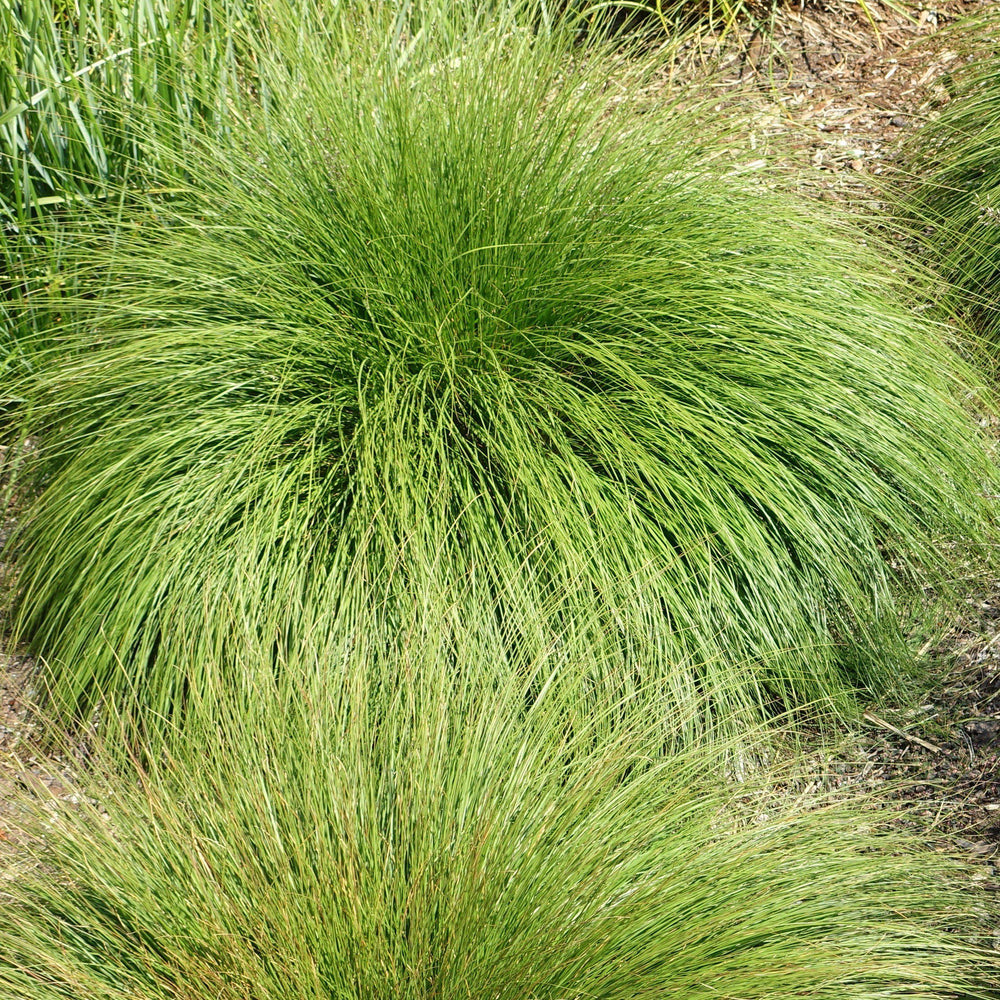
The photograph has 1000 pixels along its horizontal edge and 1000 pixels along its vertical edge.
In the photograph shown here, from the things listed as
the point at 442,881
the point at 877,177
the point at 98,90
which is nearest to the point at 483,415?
the point at 442,881

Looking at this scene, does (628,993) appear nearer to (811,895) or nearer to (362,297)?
(811,895)

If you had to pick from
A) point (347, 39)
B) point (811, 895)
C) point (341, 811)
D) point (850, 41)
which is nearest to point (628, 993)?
point (811, 895)

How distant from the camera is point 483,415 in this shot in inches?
115

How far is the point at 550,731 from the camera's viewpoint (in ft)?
7.14

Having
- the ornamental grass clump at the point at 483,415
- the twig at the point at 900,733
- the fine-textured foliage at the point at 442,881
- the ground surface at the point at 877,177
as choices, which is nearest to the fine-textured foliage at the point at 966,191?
the ground surface at the point at 877,177

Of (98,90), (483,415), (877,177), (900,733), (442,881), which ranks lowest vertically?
(900,733)

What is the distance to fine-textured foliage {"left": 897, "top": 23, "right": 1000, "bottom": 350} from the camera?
4.07 meters

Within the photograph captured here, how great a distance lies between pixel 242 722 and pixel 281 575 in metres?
0.61

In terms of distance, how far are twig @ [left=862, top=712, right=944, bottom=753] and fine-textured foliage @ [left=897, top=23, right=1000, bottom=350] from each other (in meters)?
1.64

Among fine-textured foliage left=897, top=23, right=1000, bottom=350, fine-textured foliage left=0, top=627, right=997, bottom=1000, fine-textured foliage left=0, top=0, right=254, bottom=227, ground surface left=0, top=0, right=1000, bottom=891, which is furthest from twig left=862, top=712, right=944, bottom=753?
fine-textured foliage left=0, top=0, right=254, bottom=227

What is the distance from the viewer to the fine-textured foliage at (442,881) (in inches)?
71.2

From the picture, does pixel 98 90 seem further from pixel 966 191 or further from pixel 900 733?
pixel 966 191

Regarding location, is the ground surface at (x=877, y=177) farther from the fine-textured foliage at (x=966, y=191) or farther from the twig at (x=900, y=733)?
the fine-textured foliage at (x=966, y=191)

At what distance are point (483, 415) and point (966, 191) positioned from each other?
244 centimetres
